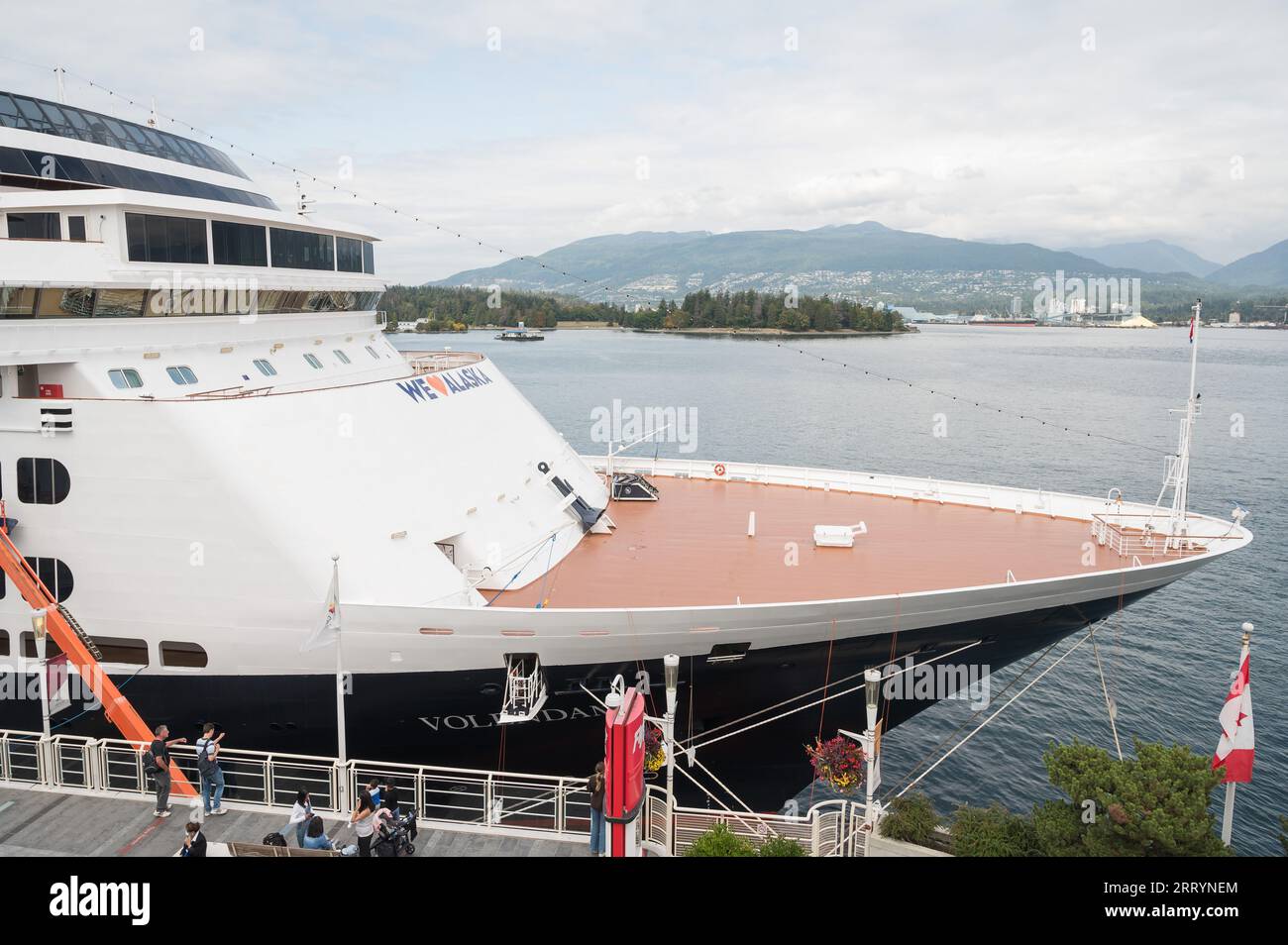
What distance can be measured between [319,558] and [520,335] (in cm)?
13399

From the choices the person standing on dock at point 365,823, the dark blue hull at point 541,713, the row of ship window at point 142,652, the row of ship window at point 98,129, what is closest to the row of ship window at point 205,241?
the row of ship window at point 98,129

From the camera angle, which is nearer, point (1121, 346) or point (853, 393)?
point (853, 393)

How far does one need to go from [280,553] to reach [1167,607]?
88.6 feet

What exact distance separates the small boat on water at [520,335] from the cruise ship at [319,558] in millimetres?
127545

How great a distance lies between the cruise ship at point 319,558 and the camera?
11875mm

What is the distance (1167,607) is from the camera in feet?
90.6

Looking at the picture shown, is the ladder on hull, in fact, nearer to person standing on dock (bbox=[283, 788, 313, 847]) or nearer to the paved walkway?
the paved walkway

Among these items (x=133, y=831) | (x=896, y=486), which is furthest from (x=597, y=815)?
(x=896, y=486)

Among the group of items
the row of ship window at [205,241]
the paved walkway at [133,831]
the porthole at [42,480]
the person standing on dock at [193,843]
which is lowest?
the paved walkway at [133,831]

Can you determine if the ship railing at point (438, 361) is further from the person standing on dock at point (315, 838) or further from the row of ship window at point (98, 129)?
the person standing on dock at point (315, 838)

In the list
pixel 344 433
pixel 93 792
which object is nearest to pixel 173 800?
pixel 93 792

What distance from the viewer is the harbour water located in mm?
20094
